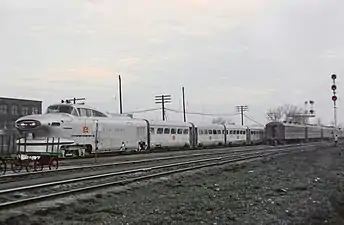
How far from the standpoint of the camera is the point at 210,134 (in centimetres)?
6216

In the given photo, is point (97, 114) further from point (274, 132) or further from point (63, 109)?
point (274, 132)

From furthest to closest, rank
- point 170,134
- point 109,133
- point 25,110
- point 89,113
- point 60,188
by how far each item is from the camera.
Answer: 1. point 25,110
2. point 170,134
3. point 109,133
4. point 89,113
5. point 60,188

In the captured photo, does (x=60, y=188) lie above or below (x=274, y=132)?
below

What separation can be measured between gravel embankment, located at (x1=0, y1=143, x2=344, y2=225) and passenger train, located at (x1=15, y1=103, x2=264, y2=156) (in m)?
10.1

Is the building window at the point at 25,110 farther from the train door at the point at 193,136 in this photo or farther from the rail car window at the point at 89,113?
the rail car window at the point at 89,113

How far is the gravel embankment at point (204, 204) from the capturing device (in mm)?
Answer: 10664

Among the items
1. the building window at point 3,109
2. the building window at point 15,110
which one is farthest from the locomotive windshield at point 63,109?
the building window at point 15,110

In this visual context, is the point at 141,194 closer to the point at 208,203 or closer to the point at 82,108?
A: the point at 208,203

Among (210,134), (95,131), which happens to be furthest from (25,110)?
(95,131)

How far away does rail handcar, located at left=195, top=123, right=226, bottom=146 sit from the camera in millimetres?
59662

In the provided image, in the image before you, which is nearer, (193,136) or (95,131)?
(95,131)

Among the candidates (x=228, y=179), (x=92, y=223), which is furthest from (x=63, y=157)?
(x=92, y=223)

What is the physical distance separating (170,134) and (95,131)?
17.5 metres

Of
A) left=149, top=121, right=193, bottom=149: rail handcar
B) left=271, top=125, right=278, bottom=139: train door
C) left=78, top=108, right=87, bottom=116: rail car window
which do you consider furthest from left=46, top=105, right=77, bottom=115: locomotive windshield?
left=271, top=125, right=278, bottom=139: train door
